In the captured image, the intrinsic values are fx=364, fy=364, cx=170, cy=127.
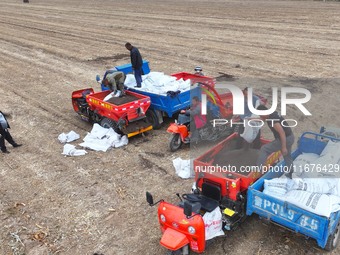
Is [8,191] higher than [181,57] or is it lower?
lower

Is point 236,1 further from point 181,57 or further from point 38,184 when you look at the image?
point 38,184

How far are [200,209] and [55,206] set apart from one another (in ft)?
9.89

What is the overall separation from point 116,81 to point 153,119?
147cm

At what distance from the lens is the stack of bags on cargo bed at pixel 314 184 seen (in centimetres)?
505

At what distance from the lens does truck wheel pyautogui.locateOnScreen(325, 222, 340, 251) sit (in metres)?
5.19

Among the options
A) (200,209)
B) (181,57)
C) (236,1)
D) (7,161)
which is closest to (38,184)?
(7,161)

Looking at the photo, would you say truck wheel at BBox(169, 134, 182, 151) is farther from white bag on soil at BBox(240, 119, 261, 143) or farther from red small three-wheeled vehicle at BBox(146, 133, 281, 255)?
white bag on soil at BBox(240, 119, 261, 143)

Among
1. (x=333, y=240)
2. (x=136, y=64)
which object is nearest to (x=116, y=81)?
(x=136, y=64)

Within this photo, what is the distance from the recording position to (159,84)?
10.1m

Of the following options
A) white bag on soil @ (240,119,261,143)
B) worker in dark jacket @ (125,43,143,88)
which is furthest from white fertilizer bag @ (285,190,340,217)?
worker in dark jacket @ (125,43,143,88)

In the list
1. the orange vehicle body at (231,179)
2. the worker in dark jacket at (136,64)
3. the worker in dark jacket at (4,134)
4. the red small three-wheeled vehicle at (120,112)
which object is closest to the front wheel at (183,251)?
the orange vehicle body at (231,179)

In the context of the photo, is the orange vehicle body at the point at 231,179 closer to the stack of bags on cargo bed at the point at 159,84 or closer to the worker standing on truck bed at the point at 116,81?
the stack of bags on cargo bed at the point at 159,84

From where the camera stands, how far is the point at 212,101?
28.9ft

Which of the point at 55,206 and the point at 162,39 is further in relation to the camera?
the point at 162,39
